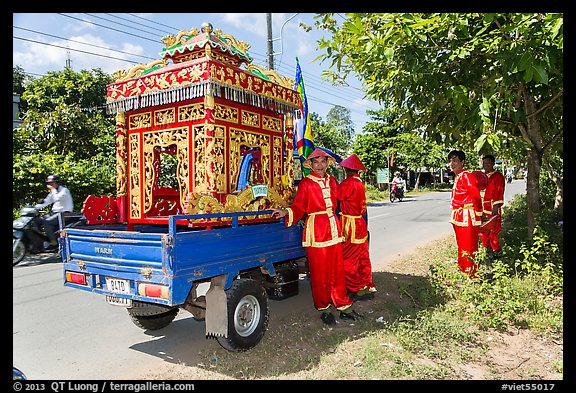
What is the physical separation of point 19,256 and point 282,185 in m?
6.22

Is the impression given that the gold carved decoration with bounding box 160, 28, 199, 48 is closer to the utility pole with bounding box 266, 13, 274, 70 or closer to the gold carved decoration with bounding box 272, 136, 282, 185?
the gold carved decoration with bounding box 272, 136, 282, 185

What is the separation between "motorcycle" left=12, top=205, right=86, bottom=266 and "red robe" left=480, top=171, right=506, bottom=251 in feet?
24.9

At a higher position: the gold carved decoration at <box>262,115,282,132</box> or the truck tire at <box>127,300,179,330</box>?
the gold carved decoration at <box>262,115,282,132</box>

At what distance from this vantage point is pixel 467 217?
5.84m

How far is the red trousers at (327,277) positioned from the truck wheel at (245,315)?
77cm

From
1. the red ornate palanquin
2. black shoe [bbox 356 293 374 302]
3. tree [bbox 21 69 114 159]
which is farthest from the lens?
tree [bbox 21 69 114 159]

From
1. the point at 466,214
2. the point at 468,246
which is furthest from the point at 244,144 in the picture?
the point at 468,246

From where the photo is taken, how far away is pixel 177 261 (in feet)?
11.1

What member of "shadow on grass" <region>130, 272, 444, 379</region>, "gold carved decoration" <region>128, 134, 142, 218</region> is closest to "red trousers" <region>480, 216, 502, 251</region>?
"shadow on grass" <region>130, 272, 444, 379</region>

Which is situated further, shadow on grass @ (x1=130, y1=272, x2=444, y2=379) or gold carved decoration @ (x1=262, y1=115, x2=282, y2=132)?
gold carved decoration @ (x1=262, y1=115, x2=282, y2=132)

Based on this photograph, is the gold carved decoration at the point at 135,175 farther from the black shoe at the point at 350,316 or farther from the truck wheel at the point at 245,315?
the black shoe at the point at 350,316

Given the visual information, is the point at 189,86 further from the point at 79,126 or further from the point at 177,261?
the point at 79,126

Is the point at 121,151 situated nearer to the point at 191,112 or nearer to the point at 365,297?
the point at 191,112

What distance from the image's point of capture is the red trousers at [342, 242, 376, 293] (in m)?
5.44
